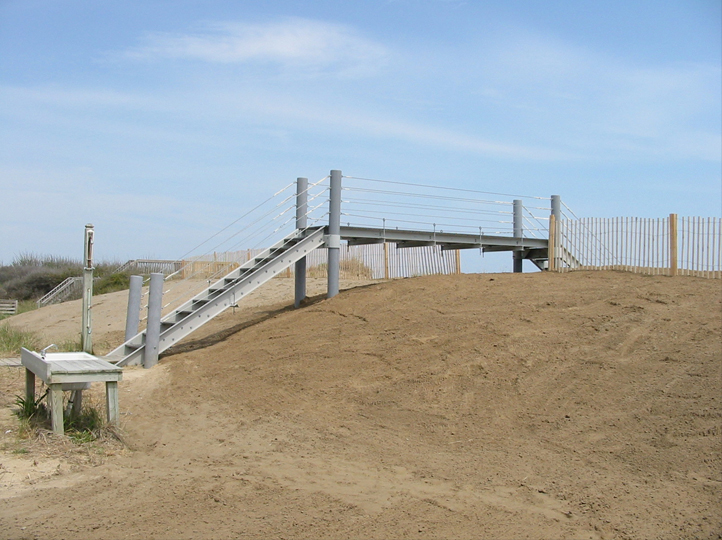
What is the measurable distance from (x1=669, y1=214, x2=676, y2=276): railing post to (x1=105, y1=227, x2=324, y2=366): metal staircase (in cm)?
734

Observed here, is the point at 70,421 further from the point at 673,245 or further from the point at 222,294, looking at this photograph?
the point at 673,245

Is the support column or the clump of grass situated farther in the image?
the support column

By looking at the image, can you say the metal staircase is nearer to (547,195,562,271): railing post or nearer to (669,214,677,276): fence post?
(547,195,562,271): railing post

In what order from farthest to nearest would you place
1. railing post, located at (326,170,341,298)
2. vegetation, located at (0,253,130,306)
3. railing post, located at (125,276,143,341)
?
vegetation, located at (0,253,130,306) < railing post, located at (326,170,341,298) < railing post, located at (125,276,143,341)

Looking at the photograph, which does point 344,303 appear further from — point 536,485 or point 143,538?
point 143,538

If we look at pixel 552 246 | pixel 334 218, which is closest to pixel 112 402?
pixel 334 218

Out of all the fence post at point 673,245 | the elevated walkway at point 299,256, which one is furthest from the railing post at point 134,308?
the fence post at point 673,245

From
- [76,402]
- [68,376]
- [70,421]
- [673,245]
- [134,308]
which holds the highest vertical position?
[673,245]

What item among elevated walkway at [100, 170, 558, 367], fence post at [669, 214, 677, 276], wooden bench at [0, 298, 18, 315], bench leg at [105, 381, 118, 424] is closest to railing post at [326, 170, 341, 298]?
elevated walkway at [100, 170, 558, 367]

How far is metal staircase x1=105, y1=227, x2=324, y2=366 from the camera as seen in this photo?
1331 centimetres

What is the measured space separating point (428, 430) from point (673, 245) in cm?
757

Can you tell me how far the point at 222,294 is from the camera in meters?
13.8

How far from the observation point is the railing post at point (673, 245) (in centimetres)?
1320

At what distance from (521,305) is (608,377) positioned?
3.08 m
